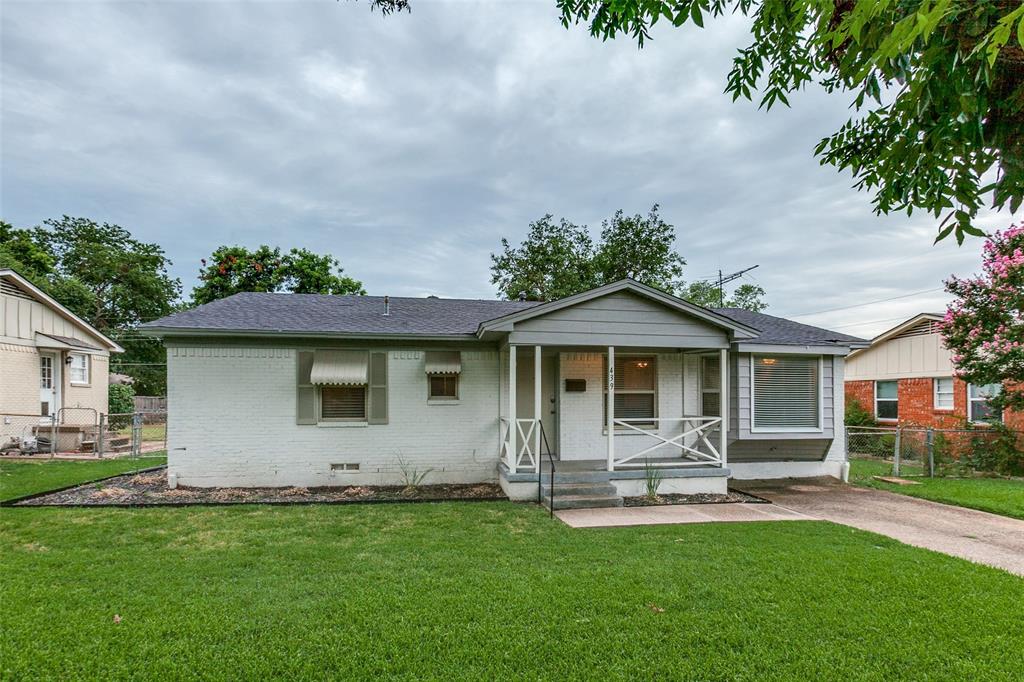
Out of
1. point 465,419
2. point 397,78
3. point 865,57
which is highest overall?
point 397,78

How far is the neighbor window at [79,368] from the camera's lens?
18312 millimetres

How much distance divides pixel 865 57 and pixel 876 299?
131ft

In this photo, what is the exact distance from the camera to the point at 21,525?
22.1 ft

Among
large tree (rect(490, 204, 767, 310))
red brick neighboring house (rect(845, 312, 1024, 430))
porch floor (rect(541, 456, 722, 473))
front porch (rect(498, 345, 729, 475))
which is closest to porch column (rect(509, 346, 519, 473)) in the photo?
porch floor (rect(541, 456, 722, 473))

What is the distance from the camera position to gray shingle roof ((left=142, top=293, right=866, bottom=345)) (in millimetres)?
9609

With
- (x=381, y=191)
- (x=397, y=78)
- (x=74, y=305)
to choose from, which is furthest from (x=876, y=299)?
(x=74, y=305)

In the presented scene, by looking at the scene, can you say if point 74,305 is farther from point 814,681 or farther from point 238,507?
point 814,681

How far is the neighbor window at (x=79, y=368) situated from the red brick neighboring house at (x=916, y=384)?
86.8 ft

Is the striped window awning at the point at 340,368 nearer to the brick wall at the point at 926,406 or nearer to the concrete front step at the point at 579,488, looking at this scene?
the concrete front step at the point at 579,488

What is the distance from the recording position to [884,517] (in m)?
7.96

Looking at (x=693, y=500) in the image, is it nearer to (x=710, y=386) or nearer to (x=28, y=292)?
(x=710, y=386)

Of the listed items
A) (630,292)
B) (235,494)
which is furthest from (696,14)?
(235,494)

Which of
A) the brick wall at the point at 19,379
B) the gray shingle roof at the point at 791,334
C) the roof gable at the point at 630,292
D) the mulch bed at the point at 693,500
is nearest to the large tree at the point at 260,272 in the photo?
the brick wall at the point at 19,379

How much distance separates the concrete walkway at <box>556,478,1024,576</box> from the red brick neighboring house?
759cm
